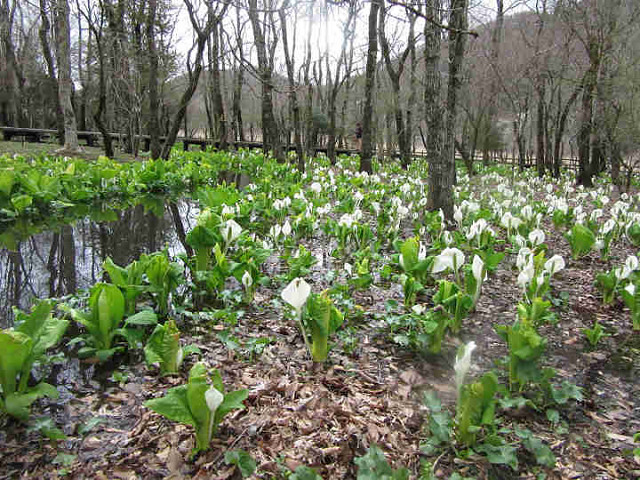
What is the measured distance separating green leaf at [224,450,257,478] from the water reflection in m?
1.94

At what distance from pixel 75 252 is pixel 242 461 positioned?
3.51m

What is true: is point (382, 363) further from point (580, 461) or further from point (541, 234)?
point (541, 234)

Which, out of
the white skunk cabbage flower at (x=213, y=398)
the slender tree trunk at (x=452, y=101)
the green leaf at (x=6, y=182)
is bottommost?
the white skunk cabbage flower at (x=213, y=398)

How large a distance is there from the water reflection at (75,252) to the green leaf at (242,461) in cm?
194

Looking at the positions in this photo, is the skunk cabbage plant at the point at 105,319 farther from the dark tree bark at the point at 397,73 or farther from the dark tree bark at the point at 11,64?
the dark tree bark at the point at 11,64

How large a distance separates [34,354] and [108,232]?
12.0 feet

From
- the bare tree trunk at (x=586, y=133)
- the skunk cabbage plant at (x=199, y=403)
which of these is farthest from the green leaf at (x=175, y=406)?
the bare tree trunk at (x=586, y=133)

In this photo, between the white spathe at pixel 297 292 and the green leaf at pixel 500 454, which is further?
the white spathe at pixel 297 292

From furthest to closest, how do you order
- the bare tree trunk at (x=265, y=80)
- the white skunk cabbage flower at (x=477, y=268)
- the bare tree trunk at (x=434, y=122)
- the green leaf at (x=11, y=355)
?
1. the bare tree trunk at (x=265, y=80)
2. the bare tree trunk at (x=434, y=122)
3. the white skunk cabbage flower at (x=477, y=268)
4. the green leaf at (x=11, y=355)

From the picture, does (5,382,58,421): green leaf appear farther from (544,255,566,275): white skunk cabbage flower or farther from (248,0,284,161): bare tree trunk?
(248,0,284,161): bare tree trunk

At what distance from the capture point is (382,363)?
251 centimetres

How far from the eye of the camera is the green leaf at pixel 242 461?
161 centimetres

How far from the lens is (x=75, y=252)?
4.36 m

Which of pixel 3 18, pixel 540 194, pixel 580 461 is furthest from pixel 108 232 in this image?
pixel 3 18
